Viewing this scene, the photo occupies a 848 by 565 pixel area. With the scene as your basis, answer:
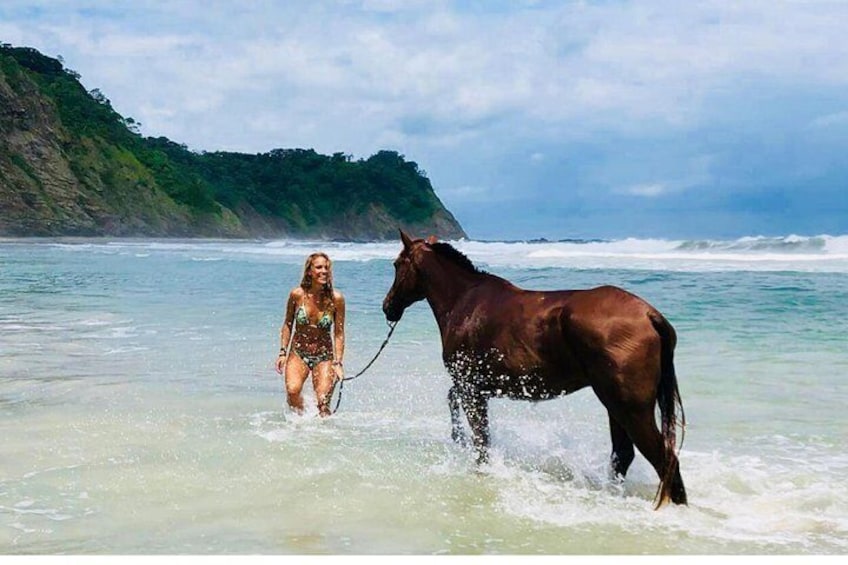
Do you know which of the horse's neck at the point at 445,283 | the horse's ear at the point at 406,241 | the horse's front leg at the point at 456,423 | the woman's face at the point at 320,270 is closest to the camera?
the horse's front leg at the point at 456,423

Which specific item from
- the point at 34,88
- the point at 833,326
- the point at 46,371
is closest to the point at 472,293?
the point at 46,371

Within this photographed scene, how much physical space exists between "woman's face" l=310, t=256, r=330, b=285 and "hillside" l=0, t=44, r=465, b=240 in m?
54.5

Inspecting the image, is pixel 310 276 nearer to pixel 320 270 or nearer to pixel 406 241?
pixel 320 270

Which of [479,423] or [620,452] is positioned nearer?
[620,452]

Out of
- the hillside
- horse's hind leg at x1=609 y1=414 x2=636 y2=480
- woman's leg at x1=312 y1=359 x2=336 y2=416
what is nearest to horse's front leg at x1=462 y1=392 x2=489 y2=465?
horse's hind leg at x1=609 y1=414 x2=636 y2=480

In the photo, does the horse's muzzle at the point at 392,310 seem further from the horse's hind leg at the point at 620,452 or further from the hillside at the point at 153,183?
the hillside at the point at 153,183

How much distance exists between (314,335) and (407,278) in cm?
133

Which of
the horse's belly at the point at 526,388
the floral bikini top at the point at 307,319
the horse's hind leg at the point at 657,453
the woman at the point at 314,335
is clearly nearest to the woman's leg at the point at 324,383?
the woman at the point at 314,335

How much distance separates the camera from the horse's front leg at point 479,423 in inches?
218

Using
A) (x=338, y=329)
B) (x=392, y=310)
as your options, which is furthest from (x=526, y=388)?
(x=338, y=329)

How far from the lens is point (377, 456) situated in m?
5.87

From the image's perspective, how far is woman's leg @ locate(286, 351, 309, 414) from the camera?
7004 millimetres

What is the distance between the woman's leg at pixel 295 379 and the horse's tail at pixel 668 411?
125 inches

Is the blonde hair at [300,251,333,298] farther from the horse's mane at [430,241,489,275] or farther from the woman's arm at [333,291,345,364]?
the horse's mane at [430,241,489,275]
